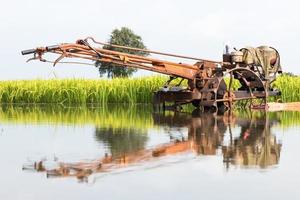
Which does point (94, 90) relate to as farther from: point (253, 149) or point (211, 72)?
point (253, 149)

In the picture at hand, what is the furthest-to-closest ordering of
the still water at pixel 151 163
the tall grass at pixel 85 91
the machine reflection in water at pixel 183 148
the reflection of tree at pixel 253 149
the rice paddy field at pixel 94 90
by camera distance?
the tall grass at pixel 85 91
the rice paddy field at pixel 94 90
the reflection of tree at pixel 253 149
the machine reflection in water at pixel 183 148
the still water at pixel 151 163

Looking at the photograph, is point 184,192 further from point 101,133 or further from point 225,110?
point 225,110

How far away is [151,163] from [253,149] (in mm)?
1989

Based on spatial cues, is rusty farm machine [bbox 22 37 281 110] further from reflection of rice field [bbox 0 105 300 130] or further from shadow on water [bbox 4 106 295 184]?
shadow on water [bbox 4 106 295 184]

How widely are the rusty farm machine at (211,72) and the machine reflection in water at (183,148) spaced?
5076mm

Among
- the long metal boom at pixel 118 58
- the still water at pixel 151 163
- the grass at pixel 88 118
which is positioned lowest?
the still water at pixel 151 163

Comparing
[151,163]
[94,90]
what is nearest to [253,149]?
[151,163]

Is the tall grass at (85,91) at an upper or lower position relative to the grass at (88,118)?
upper

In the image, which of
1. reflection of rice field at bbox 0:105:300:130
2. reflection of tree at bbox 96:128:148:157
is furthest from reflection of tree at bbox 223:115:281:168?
reflection of rice field at bbox 0:105:300:130

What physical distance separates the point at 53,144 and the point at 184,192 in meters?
4.51

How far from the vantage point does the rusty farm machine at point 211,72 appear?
18.6 meters

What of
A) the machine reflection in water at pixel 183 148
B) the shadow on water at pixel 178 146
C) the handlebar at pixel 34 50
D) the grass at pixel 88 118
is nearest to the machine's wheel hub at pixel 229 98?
the grass at pixel 88 118

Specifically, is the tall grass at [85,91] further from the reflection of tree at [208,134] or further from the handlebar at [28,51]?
the reflection of tree at [208,134]

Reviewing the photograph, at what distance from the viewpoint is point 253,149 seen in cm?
920
